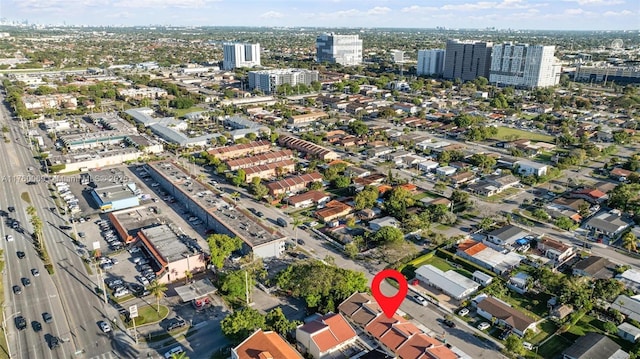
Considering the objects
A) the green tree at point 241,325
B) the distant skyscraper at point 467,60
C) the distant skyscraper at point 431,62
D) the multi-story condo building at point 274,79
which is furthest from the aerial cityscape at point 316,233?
the distant skyscraper at point 431,62

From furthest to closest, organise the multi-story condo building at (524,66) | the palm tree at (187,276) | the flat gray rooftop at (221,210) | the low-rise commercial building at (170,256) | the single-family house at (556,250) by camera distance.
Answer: the multi-story condo building at (524,66)
the flat gray rooftop at (221,210)
the single-family house at (556,250)
the palm tree at (187,276)
the low-rise commercial building at (170,256)

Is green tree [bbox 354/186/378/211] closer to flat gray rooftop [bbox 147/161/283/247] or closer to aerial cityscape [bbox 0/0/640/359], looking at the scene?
aerial cityscape [bbox 0/0/640/359]

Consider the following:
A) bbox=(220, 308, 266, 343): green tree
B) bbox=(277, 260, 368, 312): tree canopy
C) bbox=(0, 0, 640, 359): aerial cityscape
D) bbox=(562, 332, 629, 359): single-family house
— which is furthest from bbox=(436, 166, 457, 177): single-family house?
bbox=(220, 308, 266, 343): green tree

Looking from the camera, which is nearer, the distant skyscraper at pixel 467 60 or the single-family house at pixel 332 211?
the single-family house at pixel 332 211

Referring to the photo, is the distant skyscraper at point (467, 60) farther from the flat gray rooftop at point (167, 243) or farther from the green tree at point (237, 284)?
the green tree at point (237, 284)

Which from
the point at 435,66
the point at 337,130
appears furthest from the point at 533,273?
the point at 435,66

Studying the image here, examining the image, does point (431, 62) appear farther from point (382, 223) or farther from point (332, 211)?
point (382, 223)

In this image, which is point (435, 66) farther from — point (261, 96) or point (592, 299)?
point (592, 299)
